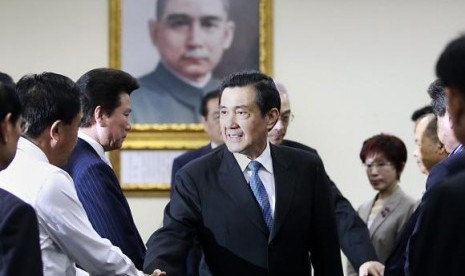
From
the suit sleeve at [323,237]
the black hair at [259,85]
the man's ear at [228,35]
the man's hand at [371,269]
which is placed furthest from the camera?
the man's ear at [228,35]

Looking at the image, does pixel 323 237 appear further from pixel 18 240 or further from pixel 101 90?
pixel 18 240

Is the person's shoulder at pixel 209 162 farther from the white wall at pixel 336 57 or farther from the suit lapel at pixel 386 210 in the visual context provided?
the white wall at pixel 336 57

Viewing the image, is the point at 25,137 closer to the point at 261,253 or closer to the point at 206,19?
the point at 261,253

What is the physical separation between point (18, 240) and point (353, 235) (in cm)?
316

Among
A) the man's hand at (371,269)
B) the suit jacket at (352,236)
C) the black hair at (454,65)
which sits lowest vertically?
the man's hand at (371,269)

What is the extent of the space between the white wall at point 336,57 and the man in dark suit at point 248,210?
315 cm

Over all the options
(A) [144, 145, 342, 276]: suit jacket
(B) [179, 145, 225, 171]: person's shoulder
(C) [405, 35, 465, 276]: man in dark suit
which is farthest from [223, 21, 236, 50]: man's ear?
(C) [405, 35, 465, 276]: man in dark suit

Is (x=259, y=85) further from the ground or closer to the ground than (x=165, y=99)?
further from the ground

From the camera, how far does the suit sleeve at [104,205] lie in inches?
179

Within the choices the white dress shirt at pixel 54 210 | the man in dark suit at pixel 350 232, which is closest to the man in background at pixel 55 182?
the white dress shirt at pixel 54 210

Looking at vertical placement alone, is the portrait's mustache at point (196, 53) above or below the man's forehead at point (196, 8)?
below

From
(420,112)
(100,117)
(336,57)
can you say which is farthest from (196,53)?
(100,117)

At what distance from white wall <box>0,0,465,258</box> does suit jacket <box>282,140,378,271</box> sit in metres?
2.10

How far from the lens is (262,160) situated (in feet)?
15.9
